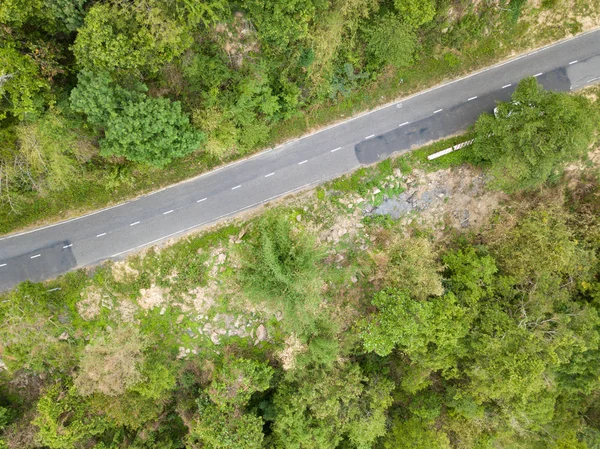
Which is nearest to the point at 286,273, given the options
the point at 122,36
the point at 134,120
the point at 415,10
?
the point at 134,120

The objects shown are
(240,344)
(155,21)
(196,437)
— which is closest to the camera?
(155,21)

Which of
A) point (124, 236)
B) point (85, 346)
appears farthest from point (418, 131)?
point (85, 346)

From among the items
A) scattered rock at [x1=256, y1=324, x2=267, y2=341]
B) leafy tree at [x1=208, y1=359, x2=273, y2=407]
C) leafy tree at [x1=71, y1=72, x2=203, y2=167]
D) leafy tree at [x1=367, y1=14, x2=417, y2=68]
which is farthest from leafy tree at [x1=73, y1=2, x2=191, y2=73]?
leafy tree at [x1=208, y1=359, x2=273, y2=407]

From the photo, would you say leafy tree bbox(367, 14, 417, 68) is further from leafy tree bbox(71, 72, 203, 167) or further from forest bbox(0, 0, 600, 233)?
leafy tree bbox(71, 72, 203, 167)

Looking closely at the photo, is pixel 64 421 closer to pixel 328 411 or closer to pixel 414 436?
pixel 328 411

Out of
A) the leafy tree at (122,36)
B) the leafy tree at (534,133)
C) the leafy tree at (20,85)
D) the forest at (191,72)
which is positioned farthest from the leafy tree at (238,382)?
the leafy tree at (534,133)

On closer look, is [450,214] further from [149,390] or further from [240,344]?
[149,390]

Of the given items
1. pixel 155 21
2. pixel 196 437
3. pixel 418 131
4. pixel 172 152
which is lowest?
pixel 196 437
